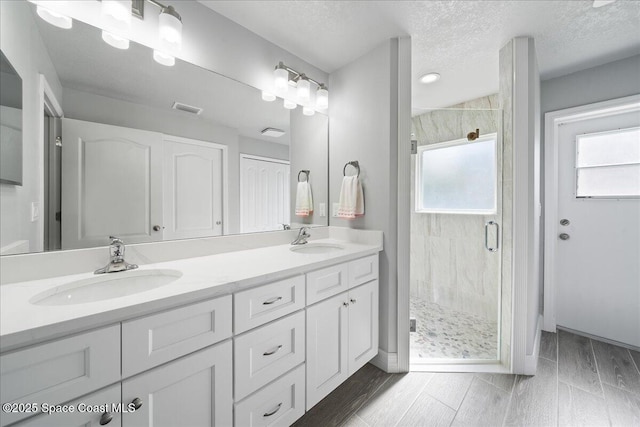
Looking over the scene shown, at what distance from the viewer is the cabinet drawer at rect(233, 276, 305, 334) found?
37.5 inches

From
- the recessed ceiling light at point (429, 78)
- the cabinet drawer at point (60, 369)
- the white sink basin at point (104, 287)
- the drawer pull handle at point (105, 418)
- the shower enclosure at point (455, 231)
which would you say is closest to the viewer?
the cabinet drawer at point (60, 369)

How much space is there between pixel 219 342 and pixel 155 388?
8.3 inches

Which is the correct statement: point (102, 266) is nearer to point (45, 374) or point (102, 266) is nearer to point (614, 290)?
point (45, 374)

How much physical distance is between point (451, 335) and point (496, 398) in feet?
2.52

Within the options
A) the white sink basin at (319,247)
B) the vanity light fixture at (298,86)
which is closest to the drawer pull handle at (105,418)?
the white sink basin at (319,247)

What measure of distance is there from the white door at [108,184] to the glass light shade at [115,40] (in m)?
0.38

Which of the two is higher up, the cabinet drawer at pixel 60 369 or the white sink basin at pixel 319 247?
the white sink basin at pixel 319 247

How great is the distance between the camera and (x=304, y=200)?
6.55ft

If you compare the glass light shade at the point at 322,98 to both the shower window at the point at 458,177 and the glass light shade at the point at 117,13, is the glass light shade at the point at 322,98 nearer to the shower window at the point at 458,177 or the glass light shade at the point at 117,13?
the glass light shade at the point at 117,13

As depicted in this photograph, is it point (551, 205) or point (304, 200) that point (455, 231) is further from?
point (304, 200)

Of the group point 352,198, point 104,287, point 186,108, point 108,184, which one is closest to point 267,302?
point 104,287

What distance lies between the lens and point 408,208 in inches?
67.1

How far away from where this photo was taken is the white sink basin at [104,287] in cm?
87

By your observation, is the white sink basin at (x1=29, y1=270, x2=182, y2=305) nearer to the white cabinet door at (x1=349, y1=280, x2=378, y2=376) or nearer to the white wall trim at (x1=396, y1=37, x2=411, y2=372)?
the white cabinet door at (x1=349, y1=280, x2=378, y2=376)
